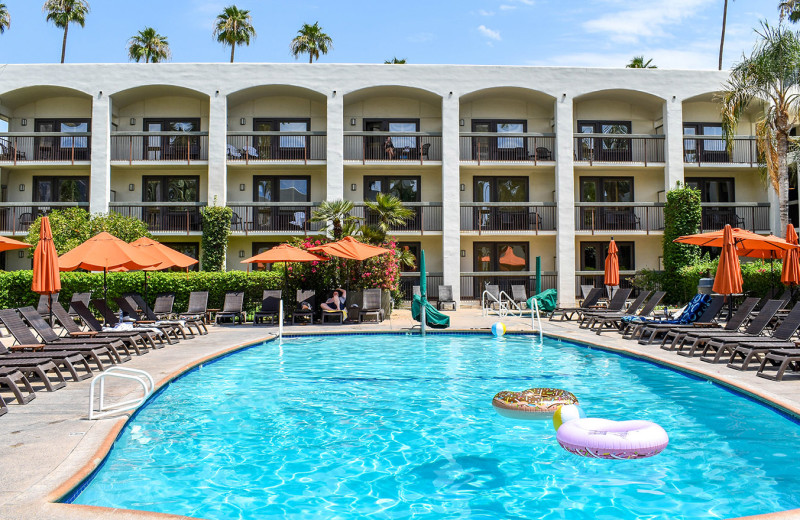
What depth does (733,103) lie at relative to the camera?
2266 centimetres

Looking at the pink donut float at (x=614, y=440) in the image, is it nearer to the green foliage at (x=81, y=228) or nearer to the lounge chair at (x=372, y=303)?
the lounge chair at (x=372, y=303)

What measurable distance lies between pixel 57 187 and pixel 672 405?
2707 centimetres

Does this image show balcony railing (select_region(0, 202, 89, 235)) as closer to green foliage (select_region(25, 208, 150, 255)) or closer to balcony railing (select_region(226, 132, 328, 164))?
green foliage (select_region(25, 208, 150, 255))

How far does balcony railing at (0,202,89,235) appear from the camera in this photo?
2542 centimetres

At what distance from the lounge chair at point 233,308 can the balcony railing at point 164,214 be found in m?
8.44

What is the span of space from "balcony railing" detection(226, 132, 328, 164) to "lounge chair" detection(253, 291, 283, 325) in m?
9.51

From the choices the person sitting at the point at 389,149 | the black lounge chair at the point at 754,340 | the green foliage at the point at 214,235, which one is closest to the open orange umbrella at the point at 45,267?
the black lounge chair at the point at 754,340

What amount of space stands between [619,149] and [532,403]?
22223 millimetres

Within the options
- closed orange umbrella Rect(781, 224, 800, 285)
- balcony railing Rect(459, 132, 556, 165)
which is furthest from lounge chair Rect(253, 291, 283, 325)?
closed orange umbrella Rect(781, 224, 800, 285)

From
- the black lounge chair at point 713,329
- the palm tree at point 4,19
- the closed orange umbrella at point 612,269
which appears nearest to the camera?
the black lounge chair at point 713,329

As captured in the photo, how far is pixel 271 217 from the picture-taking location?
84.3 ft

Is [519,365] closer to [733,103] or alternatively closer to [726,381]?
[726,381]

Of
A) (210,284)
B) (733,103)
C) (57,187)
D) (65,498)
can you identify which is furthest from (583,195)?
(65,498)

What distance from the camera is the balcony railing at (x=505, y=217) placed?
2578cm
